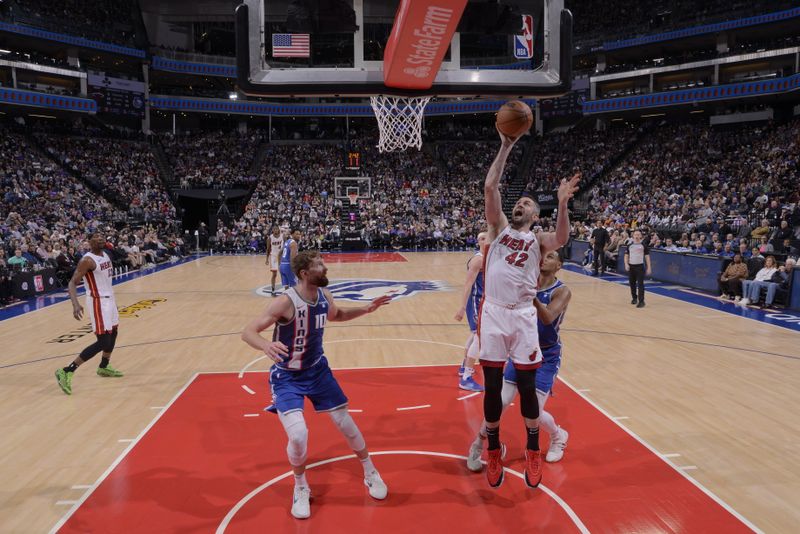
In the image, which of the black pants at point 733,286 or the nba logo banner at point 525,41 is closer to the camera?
the nba logo banner at point 525,41

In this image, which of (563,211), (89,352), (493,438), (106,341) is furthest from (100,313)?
(563,211)

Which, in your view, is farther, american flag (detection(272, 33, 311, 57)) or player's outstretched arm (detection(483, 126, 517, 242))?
american flag (detection(272, 33, 311, 57))

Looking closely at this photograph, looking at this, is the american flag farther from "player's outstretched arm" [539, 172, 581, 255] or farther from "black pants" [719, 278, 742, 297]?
"black pants" [719, 278, 742, 297]

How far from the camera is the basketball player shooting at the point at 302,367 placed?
3746 mm

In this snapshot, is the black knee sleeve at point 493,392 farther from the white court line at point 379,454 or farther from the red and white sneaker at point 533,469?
the white court line at point 379,454

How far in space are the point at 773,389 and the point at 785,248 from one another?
1112 centimetres

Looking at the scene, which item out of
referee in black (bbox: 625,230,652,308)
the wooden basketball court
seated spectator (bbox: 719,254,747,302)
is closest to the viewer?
the wooden basketball court

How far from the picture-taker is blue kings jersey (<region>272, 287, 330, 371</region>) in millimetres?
3846

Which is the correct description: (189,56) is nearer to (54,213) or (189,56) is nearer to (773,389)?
(54,213)

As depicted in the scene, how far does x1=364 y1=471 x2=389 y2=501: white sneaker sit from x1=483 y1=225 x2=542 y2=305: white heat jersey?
1506 mm

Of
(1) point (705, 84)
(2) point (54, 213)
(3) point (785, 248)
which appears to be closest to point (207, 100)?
(2) point (54, 213)

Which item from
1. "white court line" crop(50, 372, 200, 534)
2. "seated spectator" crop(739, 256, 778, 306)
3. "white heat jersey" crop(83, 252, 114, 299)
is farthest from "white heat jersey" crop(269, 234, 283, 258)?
"seated spectator" crop(739, 256, 778, 306)

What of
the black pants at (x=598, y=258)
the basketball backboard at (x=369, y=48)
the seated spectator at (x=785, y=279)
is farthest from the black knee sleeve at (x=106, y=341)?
the black pants at (x=598, y=258)

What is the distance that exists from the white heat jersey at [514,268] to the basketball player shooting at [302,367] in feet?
2.93
